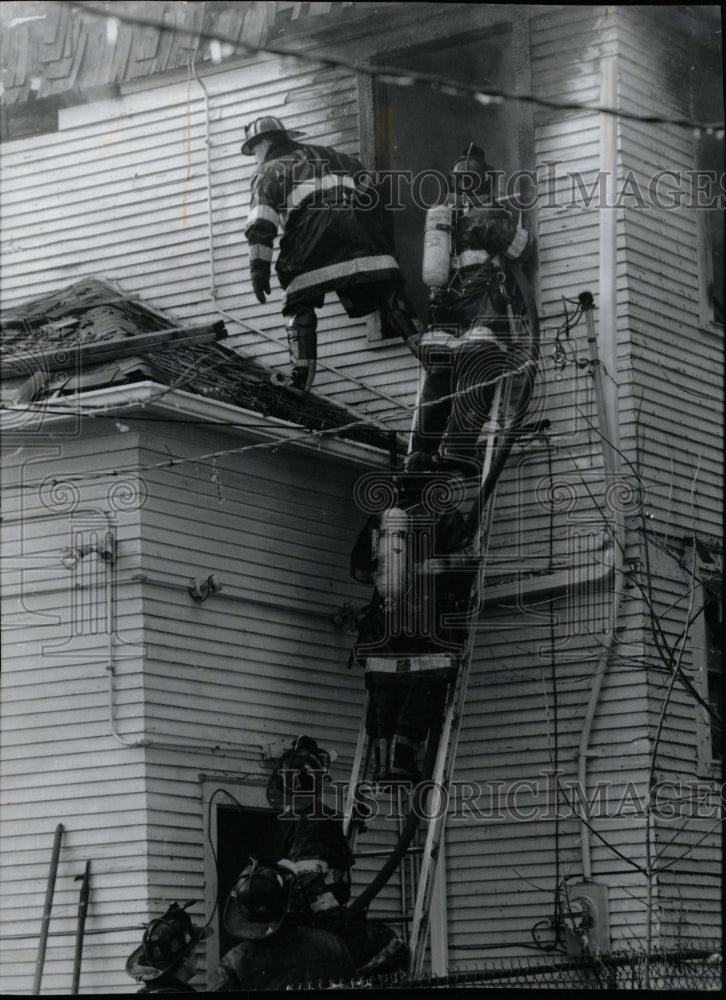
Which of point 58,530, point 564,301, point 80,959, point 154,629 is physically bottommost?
point 80,959

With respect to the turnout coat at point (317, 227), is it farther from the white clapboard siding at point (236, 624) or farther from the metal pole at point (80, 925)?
the metal pole at point (80, 925)

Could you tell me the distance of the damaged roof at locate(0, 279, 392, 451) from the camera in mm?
11344

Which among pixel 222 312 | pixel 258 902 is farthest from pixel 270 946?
pixel 222 312

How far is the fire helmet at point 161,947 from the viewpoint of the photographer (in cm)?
996

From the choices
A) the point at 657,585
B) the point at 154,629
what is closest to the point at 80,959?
the point at 154,629

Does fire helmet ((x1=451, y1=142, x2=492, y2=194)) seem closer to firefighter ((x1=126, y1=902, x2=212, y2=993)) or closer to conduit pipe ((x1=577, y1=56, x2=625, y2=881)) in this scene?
conduit pipe ((x1=577, y1=56, x2=625, y2=881))

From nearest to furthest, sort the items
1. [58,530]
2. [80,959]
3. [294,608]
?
[80,959]
[58,530]
[294,608]

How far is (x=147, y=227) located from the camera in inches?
555

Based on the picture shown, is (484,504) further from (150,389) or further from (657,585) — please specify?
(150,389)

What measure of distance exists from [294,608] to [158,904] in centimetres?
257

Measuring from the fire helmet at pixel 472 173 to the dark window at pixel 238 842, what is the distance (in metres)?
4.90

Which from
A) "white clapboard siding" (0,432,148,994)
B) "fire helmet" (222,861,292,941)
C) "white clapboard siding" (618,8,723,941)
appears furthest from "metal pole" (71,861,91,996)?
"white clapboard siding" (618,8,723,941)

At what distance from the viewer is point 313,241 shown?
12.5 meters

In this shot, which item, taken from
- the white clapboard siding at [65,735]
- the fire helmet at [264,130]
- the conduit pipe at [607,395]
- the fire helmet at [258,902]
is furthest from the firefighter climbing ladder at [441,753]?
the fire helmet at [264,130]
